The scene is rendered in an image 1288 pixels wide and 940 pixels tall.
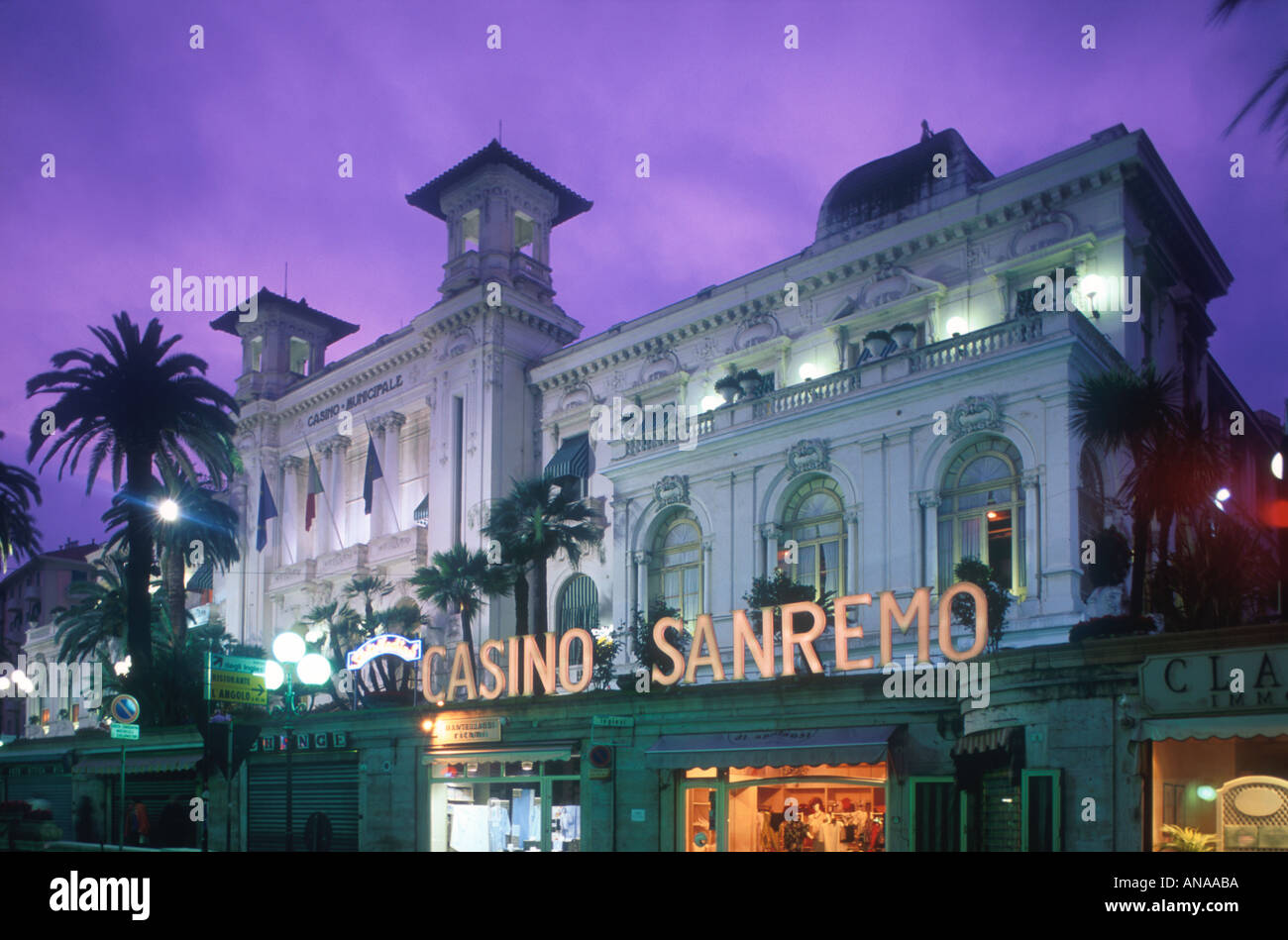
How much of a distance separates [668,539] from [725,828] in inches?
542

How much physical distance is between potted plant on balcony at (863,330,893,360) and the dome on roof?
557cm

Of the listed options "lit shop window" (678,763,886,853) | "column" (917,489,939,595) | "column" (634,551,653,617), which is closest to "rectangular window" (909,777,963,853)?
"lit shop window" (678,763,886,853)

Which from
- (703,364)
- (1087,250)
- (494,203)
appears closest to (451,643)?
(703,364)

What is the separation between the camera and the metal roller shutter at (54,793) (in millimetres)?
44625

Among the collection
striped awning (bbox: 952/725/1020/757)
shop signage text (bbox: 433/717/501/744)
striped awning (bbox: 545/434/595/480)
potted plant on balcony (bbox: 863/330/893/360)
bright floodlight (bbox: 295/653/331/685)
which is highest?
potted plant on balcony (bbox: 863/330/893/360)

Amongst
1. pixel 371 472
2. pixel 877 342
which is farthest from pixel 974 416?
pixel 371 472

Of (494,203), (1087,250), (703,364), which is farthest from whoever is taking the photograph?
(494,203)

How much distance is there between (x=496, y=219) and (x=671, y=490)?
74.6ft

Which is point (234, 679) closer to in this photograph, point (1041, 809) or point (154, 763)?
point (154, 763)

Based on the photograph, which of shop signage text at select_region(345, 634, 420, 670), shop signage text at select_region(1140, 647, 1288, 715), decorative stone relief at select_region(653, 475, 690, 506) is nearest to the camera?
shop signage text at select_region(1140, 647, 1288, 715)

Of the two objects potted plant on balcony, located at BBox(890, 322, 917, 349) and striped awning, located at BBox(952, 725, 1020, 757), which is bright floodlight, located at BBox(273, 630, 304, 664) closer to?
striped awning, located at BBox(952, 725, 1020, 757)

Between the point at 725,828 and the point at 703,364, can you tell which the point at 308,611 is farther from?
the point at 725,828

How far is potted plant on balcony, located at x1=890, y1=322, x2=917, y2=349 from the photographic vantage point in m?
37.3
